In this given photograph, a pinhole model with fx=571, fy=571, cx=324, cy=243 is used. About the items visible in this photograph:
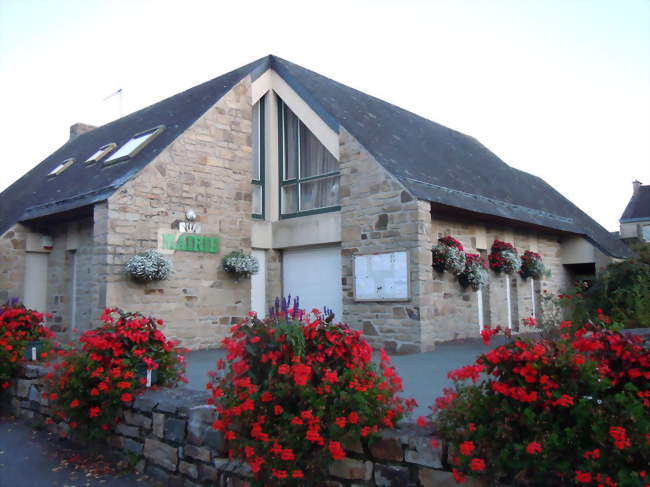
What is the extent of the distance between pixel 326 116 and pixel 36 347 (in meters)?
6.51

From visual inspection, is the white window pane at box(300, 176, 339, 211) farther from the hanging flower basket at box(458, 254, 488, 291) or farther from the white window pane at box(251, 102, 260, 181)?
the hanging flower basket at box(458, 254, 488, 291)

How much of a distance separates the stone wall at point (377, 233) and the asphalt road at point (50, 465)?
5280 mm

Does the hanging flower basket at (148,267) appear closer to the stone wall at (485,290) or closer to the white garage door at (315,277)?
the white garage door at (315,277)

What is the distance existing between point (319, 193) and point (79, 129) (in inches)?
451

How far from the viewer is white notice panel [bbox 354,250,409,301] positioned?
9352mm

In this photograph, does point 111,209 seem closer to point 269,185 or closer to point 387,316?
point 269,185

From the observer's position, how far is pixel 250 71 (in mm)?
11711

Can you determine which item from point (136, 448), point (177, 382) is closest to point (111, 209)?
point (177, 382)

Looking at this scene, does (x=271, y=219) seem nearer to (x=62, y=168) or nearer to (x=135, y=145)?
(x=135, y=145)

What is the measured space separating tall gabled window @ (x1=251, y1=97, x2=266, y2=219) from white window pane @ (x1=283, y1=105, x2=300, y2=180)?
51cm

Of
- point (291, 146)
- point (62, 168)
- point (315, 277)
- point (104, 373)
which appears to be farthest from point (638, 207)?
point (104, 373)

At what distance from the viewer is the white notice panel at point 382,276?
935 centimetres

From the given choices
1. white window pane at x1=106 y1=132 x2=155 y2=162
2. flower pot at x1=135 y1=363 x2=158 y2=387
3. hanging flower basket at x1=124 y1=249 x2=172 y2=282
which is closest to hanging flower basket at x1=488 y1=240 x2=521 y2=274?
hanging flower basket at x1=124 y1=249 x2=172 y2=282

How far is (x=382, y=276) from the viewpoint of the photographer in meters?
9.70
